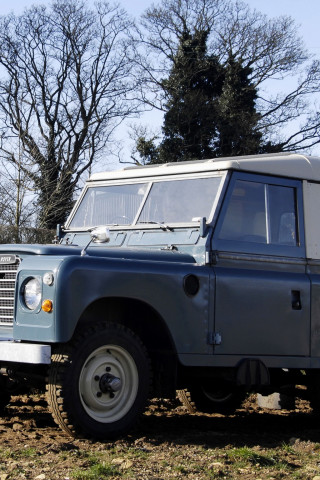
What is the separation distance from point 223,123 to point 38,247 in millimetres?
28880

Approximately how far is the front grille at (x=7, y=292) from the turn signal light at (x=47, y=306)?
533 millimetres

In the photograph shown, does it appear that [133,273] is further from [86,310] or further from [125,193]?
[125,193]

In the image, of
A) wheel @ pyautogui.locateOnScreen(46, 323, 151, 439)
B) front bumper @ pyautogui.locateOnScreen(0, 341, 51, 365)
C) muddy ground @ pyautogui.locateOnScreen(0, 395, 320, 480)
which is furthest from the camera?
wheel @ pyautogui.locateOnScreen(46, 323, 151, 439)

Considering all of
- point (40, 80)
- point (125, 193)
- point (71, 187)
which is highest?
point (40, 80)

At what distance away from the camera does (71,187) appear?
101 ft

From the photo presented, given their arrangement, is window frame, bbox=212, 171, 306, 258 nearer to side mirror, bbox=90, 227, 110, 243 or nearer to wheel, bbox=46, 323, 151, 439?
side mirror, bbox=90, 227, 110, 243

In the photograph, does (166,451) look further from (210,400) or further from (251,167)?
(210,400)

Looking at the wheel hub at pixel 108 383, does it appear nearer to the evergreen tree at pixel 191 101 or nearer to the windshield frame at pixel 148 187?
the windshield frame at pixel 148 187

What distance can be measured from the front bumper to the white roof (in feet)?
7.74

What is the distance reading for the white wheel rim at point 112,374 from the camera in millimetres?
6480

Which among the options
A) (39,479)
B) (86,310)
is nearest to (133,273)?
(86,310)

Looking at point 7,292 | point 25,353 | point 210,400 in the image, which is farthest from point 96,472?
point 210,400

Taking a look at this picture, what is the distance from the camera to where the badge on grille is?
6770 millimetres

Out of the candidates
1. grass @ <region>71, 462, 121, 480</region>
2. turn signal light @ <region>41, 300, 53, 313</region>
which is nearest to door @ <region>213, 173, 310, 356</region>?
turn signal light @ <region>41, 300, 53, 313</region>
